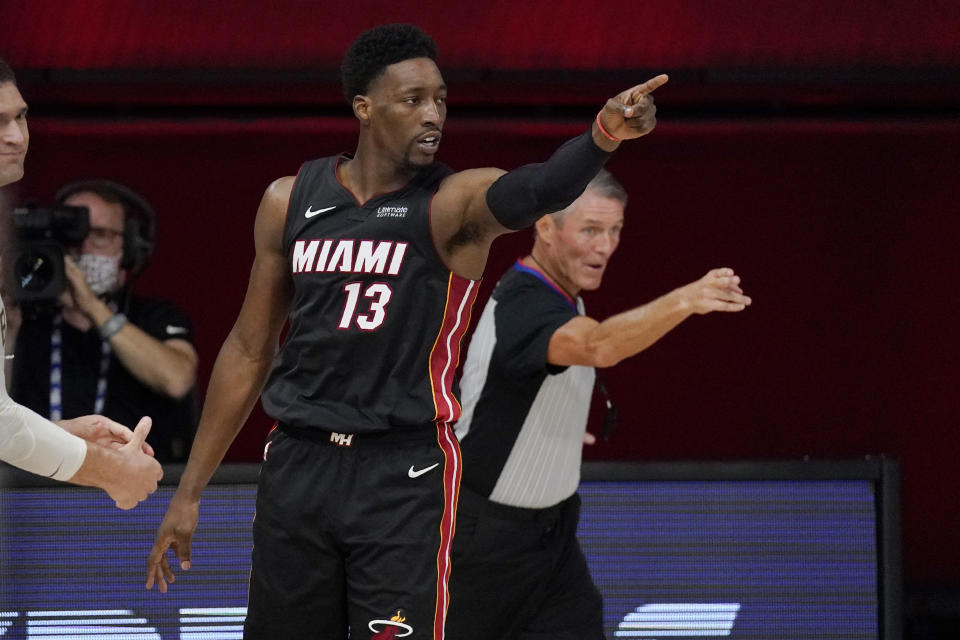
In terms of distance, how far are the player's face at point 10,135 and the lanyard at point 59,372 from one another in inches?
55.4

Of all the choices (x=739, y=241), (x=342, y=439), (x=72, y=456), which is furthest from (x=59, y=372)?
(x=739, y=241)

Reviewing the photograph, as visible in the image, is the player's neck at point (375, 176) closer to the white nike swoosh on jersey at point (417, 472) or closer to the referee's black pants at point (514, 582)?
the white nike swoosh on jersey at point (417, 472)

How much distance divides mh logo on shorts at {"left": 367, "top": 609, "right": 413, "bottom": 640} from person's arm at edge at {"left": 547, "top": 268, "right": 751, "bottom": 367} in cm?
104

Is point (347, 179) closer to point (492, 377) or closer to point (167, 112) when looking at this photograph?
point (492, 377)

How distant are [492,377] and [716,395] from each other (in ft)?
7.74

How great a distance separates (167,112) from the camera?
5.97 m

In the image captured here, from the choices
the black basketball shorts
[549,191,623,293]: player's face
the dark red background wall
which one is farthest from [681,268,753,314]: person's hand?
the dark red background wall

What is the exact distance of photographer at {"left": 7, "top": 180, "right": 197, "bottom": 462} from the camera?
16.4 ft

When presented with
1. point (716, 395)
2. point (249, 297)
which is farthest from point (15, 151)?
point (716, 395)

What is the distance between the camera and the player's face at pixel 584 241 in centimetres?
451

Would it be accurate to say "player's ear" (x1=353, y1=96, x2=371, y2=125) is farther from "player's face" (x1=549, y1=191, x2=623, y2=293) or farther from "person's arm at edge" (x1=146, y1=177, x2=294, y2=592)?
"player's face" (x1=549, y1=191, x2=623, y2=293)

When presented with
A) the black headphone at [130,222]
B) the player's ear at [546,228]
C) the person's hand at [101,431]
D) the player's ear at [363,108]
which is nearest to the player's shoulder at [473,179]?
the player's ear at [363,108]

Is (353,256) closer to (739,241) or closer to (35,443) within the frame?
(35,443)

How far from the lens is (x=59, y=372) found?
5043mm
